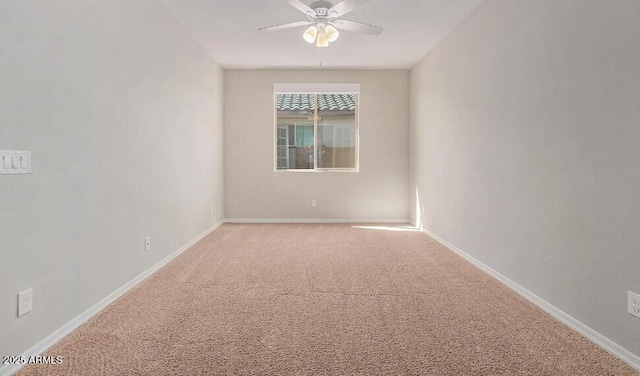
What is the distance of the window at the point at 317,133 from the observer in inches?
251

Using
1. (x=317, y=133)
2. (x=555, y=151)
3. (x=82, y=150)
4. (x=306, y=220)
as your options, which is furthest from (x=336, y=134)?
(x=82, y=150)

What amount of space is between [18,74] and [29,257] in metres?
0.87

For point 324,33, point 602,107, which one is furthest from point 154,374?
point 324,33

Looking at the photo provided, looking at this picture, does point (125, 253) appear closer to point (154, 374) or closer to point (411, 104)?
point (154, 374)

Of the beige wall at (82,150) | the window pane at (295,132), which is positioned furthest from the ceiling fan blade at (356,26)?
the window pane at (295,132)

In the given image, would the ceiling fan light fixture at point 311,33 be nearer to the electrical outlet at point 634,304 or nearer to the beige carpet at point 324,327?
the beige carpet at point 324,327

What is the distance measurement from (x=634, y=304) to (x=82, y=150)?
309cm

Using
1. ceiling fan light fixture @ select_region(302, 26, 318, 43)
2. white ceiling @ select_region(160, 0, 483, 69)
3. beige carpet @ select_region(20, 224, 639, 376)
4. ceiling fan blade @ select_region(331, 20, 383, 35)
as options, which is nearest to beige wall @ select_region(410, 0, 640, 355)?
beige carpet @ select_region(20, 224, 639, 376)

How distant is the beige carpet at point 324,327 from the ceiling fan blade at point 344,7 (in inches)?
87.8

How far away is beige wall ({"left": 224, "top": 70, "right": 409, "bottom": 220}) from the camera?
6.21 metres

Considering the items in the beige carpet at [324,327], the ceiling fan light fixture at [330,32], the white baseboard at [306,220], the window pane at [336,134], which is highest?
the ceiling fan light fixture at [330,32]

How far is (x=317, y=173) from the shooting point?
20.8ft

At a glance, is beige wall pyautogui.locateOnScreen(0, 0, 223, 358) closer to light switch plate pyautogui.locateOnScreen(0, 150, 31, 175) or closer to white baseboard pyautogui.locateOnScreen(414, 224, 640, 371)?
light switch plate pyautogui.locateOnScreen(0, 150, 31, 175)

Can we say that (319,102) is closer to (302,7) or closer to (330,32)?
(330,32)
